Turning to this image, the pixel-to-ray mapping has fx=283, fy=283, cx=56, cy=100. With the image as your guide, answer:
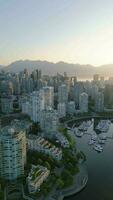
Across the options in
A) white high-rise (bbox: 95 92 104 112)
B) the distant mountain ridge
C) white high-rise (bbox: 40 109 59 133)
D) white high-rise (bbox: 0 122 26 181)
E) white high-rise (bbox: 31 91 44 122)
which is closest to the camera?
white high-rise (bbox: 0 122 26 181)

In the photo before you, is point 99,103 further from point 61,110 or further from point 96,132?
point 96,132

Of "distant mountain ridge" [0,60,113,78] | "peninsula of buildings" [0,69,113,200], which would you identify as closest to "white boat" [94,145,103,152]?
"peninsula of buildings" [0,69,113,200]

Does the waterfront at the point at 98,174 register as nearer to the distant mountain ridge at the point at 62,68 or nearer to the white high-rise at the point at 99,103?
the white high-rise at the point at 99,103

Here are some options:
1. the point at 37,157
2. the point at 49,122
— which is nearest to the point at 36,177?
Answer: the point at 37,157

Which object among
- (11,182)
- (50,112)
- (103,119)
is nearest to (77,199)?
(11,182)

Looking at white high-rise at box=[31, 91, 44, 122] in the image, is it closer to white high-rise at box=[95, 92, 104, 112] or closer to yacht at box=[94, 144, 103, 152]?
yacht at box=[94, 144, 103, 152]
